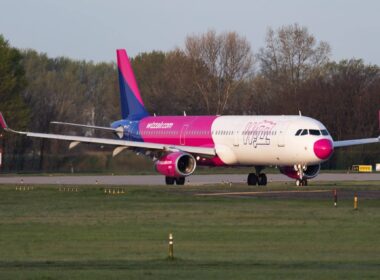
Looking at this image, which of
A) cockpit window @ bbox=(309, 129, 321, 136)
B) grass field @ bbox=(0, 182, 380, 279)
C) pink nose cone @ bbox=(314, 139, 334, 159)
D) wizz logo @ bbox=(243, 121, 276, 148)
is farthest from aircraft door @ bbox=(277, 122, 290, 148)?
grass field @ bbox=(0, 182, 380, 279)

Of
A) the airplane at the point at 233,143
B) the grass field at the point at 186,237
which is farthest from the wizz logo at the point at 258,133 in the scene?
the grass field at the point at 186,237

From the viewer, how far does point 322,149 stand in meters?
59.3

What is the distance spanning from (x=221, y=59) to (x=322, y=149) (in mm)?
74476

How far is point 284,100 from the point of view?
11275 cm

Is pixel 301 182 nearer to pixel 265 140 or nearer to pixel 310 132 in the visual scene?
pixel 310 132

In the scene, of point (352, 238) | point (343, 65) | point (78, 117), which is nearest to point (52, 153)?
point (343, 65)

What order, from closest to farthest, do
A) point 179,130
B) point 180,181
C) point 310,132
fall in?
point 310,132, point 180,181, point 179,130

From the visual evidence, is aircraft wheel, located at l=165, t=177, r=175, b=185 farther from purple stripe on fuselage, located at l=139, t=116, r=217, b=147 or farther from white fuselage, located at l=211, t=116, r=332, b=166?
purple stripe on fuselage, located at l=139, t=116, r=217, b=147

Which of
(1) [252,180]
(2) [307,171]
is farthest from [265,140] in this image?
(2) [307,171]

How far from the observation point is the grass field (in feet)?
80.8

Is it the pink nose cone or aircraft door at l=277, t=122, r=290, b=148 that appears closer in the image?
the pink nose cone

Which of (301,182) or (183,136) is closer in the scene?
(301,182)

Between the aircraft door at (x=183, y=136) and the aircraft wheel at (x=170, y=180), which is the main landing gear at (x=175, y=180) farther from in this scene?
the aircraft door at (x=183, y=136)

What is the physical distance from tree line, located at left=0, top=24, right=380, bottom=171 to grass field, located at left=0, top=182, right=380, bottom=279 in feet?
135
